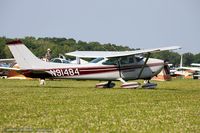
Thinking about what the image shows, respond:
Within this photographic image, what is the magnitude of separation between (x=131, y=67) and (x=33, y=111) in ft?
44.4

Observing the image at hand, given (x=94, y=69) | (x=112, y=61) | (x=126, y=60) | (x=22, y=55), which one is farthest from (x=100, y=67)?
(x=22, y=55)

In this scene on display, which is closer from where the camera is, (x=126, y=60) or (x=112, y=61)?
(x=112, y=61)

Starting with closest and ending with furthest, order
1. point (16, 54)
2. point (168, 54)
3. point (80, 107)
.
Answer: point (80, 107) < point (16, 54) < point (168, 54)

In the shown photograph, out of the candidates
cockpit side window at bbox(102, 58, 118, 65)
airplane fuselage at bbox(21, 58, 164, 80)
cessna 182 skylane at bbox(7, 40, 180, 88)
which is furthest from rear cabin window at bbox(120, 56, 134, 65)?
cockpit side window at bbox(102, 58, 118, 65)

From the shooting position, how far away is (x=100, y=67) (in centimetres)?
2398

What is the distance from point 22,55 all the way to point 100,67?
158 inches

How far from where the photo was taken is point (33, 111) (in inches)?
443

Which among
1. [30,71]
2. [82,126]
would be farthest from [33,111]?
[30,71]

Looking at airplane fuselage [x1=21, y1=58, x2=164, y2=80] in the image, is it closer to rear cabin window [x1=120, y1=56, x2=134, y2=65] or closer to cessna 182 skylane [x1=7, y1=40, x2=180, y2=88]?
cessna 182 skylane [x1=7, y1=40, x2=180, y2=88]

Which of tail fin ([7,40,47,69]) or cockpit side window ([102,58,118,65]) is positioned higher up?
tail fin ([7,40,47,69])

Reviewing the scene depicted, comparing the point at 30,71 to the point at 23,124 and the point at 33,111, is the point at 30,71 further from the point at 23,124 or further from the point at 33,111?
the point at 23,124

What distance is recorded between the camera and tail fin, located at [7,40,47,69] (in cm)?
2216

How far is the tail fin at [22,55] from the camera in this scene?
2216 centimetres

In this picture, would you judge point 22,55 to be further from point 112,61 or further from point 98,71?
point 112,61
